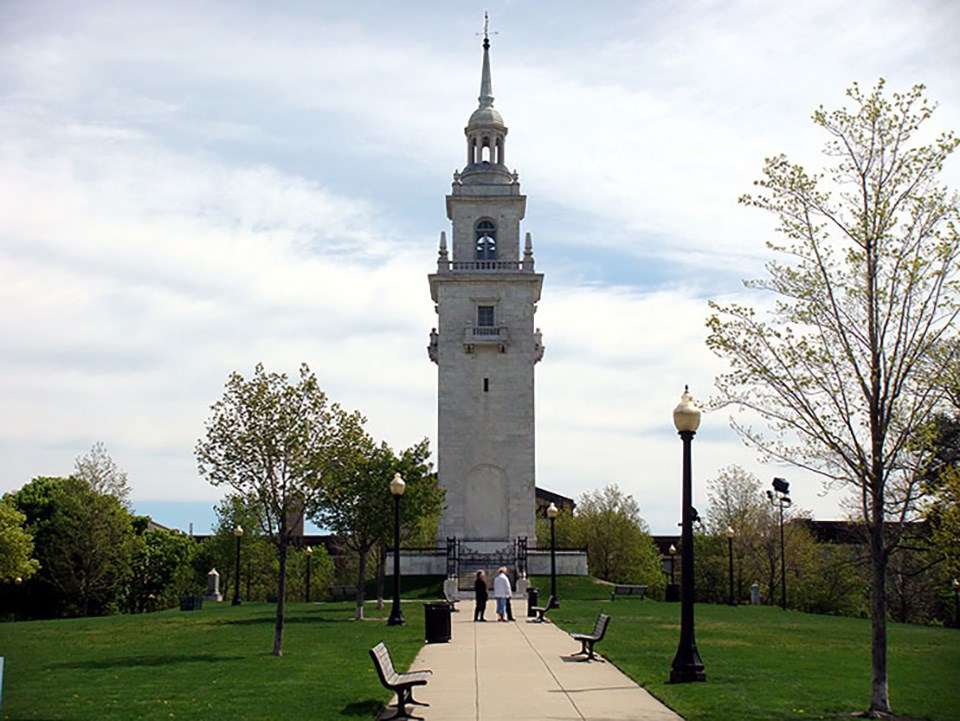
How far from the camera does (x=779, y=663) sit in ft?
74.2

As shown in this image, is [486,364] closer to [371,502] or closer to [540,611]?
[371,502]

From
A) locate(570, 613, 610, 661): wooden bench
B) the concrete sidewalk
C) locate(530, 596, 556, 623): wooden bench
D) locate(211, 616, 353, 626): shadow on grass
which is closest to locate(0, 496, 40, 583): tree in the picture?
locate(211, 616, 353, 626): shadow on grass

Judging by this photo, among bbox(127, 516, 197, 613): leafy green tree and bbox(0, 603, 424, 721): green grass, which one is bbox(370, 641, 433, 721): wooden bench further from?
bbox(127, 516, 197, 613): leafy green tree

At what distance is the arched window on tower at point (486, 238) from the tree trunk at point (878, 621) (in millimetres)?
48536

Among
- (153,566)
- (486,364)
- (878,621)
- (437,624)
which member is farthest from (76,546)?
(878,621)

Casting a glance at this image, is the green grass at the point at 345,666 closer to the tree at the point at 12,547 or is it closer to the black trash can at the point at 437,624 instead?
the black trash can at the point at 437,624

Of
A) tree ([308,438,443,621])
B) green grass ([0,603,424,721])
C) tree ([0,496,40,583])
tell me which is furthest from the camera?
tree ([0,496,40,583])

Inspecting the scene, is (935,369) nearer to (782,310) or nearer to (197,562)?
(782,310)

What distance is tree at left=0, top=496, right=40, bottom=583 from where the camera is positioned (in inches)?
1937

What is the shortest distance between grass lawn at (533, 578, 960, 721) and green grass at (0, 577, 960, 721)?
4 cm

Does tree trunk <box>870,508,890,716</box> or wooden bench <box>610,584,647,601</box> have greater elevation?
tree trunk <box>870,508,890,716</box>

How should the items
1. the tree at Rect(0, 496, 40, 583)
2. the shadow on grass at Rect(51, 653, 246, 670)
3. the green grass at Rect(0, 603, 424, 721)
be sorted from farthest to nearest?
1. the tree at Rect(0, 496, 40, 583)
2. the shadow on grass at Rect(51, 653, 246, 670)
3. the green grass at Rect(0, 603, 424, 721)

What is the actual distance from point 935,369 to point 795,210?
3.43m

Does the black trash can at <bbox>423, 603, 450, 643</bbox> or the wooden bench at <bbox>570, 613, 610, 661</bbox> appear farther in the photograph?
the black trash can at <bbox>423, 603, 450, 643</bbox>
